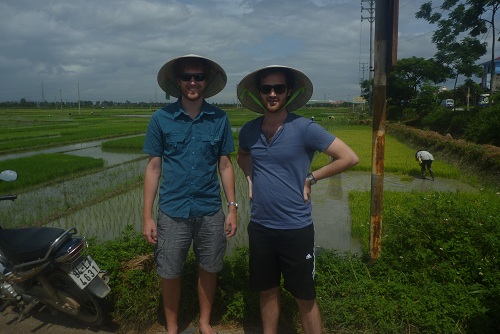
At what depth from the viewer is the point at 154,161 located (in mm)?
2254

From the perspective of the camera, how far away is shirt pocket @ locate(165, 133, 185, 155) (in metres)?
2.20

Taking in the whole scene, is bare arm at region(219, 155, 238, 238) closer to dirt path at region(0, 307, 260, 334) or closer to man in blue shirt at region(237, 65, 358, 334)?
man in blue shirt at region(237, 65, 358, 334)

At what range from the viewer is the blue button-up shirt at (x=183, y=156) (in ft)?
7.24

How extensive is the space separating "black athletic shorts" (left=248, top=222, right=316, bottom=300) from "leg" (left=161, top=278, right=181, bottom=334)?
54 centimetres

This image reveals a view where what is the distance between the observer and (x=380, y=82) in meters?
2.78

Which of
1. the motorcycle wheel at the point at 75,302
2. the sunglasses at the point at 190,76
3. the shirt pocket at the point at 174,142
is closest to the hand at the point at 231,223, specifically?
the shirt pocket at the point at 174,142

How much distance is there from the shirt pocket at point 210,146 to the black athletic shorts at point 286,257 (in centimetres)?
46

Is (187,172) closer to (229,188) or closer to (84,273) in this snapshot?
(229,188)

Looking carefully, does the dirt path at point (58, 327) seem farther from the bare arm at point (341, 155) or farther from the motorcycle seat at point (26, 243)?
the bare arm at point (341, 155)

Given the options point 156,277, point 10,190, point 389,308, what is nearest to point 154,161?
point 156,277

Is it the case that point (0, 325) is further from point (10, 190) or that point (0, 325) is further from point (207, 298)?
point (10, 190)

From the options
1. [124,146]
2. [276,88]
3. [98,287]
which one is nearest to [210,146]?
[276,88]

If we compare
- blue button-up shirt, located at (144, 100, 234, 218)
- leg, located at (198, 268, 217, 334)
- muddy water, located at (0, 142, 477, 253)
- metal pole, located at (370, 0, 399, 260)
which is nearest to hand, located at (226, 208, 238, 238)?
blue button-up shirt, located at (144, 100, 234, 218)

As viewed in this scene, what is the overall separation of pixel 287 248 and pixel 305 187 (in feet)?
1.09
